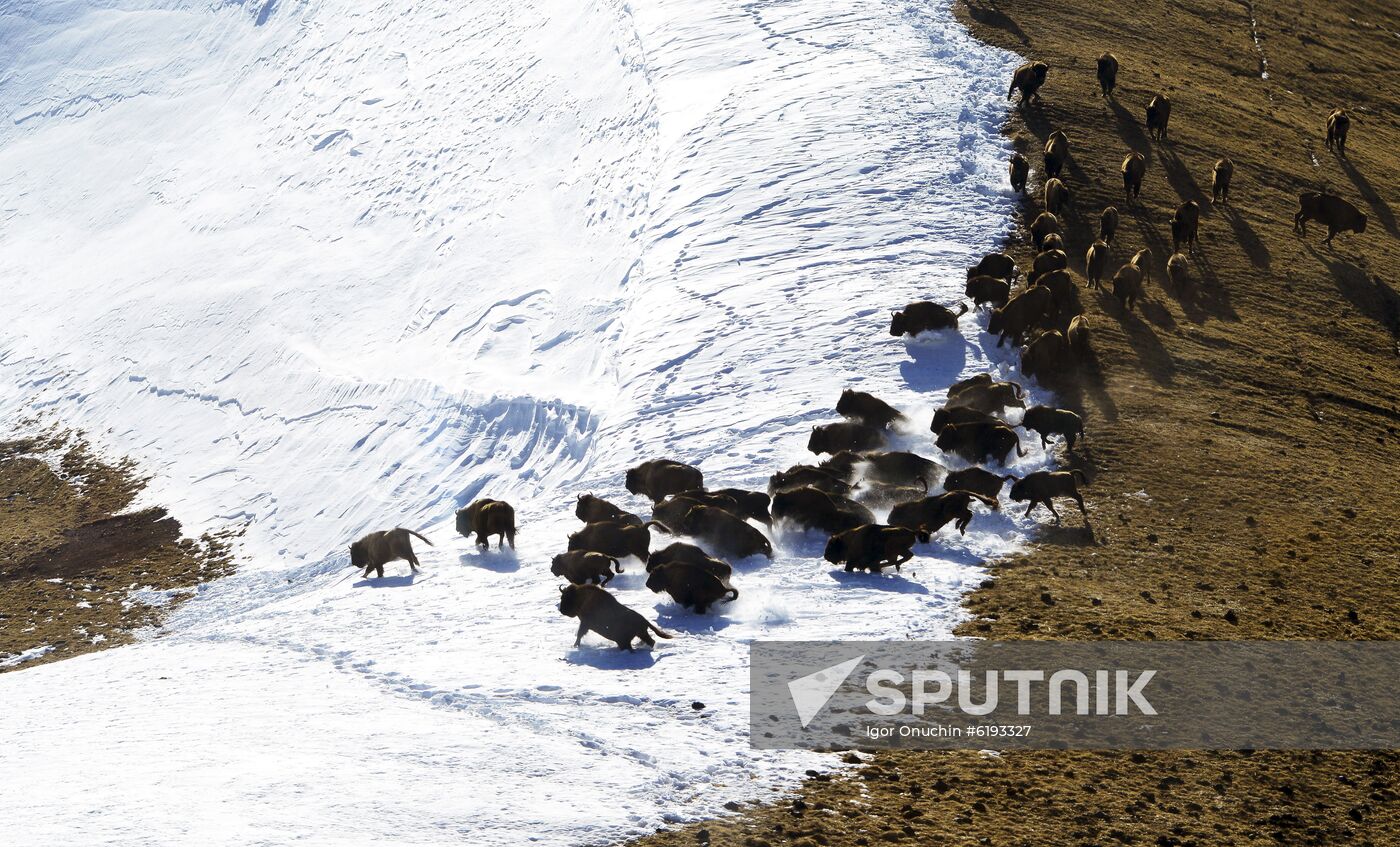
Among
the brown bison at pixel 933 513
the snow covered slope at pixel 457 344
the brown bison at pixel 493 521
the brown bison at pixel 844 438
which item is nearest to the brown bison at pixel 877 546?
the snow covered slope at pixel 457 344

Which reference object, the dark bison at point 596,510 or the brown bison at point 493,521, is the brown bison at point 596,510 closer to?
the dark bison at point 596,510

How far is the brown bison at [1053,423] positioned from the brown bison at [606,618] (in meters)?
5.88

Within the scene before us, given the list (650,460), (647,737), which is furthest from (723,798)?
(650,460)

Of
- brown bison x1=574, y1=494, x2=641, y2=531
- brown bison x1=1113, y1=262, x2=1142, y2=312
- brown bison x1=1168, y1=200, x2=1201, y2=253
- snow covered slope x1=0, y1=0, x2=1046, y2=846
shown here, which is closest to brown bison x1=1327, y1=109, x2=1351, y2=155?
snow covered slope x1=0, y1=0, x2=1046, y2=846

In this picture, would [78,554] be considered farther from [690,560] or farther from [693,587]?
[693,587]

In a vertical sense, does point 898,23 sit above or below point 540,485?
above

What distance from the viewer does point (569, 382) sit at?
23.8 metres

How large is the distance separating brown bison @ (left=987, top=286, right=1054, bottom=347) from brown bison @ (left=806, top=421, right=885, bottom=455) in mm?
3496

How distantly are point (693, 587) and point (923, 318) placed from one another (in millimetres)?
7434

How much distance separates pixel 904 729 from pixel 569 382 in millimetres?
14437

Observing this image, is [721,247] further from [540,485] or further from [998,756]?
[998,756]

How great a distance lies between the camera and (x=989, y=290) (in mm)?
19312

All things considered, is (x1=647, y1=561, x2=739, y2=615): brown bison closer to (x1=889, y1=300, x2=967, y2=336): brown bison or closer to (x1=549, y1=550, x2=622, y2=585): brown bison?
(x1=549, y1=550, x2=622, y2=585): brown bison

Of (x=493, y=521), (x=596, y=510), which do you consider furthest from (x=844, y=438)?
(x=493, y=521)
